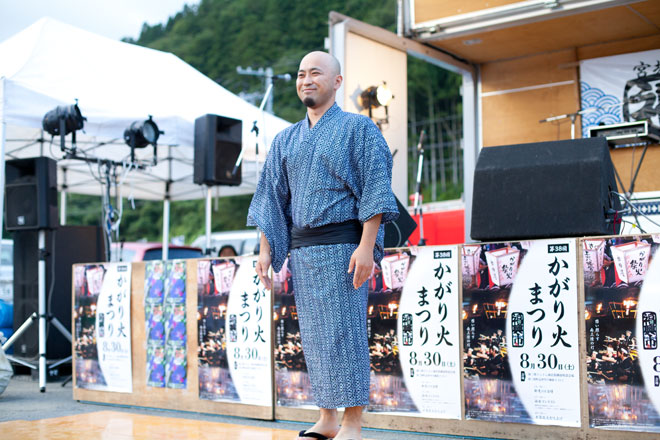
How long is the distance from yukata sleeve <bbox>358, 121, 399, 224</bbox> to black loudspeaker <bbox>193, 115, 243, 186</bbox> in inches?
145

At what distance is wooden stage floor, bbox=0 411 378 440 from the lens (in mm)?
2666

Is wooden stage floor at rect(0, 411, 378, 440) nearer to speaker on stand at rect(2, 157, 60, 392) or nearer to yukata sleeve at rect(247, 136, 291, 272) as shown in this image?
yukata sleeve at rect(247, 136, 291, 272)

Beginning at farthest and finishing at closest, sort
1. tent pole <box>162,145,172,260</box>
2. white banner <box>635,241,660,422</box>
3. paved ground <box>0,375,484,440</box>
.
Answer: tent pole <box>162,145,172,260</box> < paved ground <box>0,375,484,440</box> < white banner <box>635,241,660,422</box>

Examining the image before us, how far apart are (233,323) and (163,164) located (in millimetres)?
5275

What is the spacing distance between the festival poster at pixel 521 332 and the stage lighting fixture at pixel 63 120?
136 inches

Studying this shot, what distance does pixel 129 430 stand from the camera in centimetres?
283

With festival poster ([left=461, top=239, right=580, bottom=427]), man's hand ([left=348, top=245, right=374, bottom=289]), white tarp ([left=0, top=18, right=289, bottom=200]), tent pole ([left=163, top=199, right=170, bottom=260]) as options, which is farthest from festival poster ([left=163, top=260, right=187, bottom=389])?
tent pole ([left=163, top=199, right=170, bottom=260])

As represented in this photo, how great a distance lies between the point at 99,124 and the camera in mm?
5852

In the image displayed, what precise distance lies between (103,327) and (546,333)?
2752mm

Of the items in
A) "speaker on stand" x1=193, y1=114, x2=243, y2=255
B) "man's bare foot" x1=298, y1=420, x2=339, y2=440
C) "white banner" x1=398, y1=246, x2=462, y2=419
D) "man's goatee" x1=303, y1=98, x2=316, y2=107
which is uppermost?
A: "speaker on stand" x1=193, y1=114, x2=243, y2=255

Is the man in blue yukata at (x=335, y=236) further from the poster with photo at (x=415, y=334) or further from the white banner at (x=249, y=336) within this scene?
the white banner at (x=249, y=336)

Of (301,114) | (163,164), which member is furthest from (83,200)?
(163,164)

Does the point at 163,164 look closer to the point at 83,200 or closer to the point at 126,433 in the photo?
the point at 126,433

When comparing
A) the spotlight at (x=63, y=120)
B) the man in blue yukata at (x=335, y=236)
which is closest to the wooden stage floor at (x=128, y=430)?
the man in blue yukata at (x=335, y=236)
